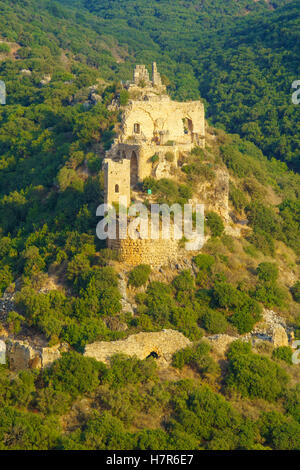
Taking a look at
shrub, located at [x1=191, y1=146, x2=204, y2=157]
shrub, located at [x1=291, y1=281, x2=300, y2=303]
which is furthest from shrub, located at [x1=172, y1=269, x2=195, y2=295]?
shrub, located at [x1=191, y1=146, x2=204, y2=157]

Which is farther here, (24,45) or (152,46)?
(152,46)

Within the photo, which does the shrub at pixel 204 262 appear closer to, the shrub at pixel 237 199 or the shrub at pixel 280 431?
the shrub at pixel 237 199

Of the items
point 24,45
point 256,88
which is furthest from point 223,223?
point 24,45

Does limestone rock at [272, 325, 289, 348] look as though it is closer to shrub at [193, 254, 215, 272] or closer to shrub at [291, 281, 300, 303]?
shrub at [291, 281, 300, 303]

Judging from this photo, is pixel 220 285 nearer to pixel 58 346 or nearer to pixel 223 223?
pixel 223 223

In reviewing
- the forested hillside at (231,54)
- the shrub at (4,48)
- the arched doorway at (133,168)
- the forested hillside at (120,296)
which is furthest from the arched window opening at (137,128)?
the shrub at (4,48)
